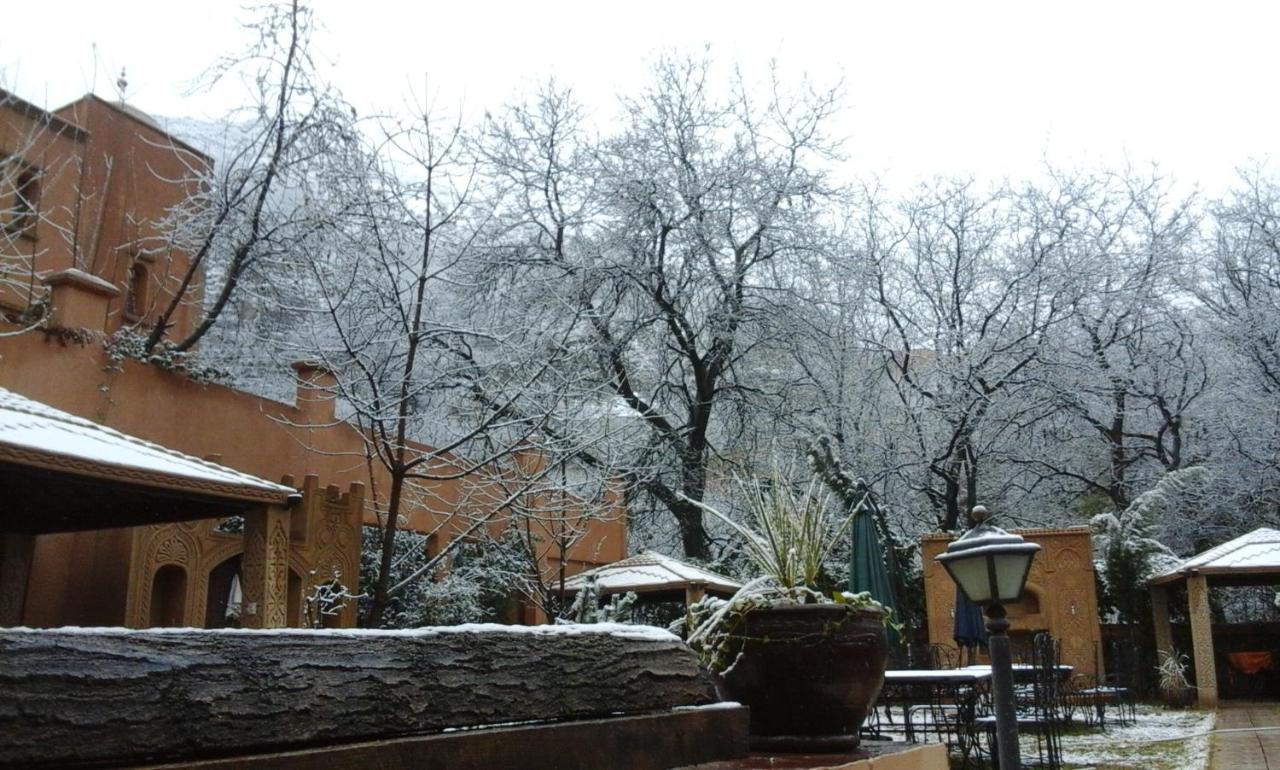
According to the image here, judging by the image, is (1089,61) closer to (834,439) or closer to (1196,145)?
(834,439)

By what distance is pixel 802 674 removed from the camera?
371 centimetres

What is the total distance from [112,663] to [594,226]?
1484cm

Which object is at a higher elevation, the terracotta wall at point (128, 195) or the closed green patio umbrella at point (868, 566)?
the terracotta wall at point (128, 195)

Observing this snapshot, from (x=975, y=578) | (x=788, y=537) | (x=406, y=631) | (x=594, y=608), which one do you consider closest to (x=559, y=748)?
(x=406, y=631)

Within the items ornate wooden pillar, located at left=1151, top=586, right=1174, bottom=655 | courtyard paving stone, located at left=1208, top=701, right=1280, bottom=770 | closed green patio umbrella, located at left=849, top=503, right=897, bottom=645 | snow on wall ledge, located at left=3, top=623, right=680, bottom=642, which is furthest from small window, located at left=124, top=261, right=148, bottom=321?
ornate wooden pillar, located at left=1151, top=586, right=1174, bottom=655

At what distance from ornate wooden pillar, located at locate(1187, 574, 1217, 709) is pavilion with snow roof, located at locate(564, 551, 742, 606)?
682 centimetres

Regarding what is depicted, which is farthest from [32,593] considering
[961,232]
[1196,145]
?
[1196,145]

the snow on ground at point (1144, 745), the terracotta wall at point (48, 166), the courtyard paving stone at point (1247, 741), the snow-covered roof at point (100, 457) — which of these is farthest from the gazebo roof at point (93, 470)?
the terracotta wall at point (48, 166)

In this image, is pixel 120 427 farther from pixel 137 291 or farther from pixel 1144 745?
pixel 1144 745

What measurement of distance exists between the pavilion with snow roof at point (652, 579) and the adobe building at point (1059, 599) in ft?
11.3

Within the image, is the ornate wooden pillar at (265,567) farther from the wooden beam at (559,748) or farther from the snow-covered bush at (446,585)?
the wooden beam at (559,748)

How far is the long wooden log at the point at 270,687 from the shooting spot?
1762mm

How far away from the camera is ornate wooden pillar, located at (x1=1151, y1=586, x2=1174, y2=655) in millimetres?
15672

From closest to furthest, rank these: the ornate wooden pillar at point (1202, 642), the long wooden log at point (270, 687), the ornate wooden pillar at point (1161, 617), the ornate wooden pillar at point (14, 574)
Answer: the long wooden log at point (270, 687) < the ornate wooden pillar at point (14, 574) < the ornate wooden pillar at point (1202, 642) < the ornate wooden pillar at point (1161, 617)
